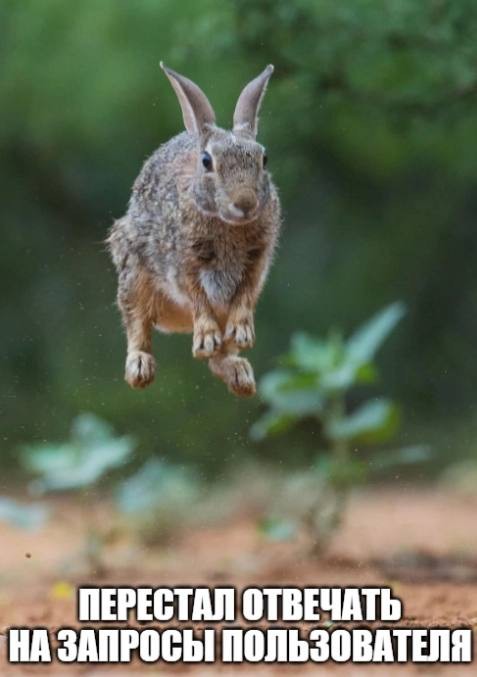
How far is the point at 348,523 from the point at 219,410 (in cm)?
158

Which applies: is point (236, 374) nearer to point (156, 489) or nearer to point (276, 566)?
point (276, 566)

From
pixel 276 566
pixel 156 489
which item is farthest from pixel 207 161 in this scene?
pixel 156 489

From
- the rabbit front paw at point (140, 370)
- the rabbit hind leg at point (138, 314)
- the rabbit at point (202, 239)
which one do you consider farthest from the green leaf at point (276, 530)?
the rabbit front paw at point (140, 370)

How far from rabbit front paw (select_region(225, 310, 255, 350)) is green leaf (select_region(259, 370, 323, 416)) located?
277 centimetres

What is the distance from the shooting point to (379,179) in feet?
38.8

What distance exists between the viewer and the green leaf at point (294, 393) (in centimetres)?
800

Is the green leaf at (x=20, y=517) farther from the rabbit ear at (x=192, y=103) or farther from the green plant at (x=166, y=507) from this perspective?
the rabbit ear at (x=192, y=103)

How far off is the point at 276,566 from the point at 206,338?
3475 millimetres

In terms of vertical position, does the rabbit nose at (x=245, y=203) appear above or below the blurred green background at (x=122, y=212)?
below

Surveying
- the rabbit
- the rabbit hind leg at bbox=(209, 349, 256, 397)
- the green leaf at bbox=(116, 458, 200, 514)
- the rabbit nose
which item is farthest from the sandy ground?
the rabbit nose

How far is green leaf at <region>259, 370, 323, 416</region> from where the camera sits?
26.2 feet

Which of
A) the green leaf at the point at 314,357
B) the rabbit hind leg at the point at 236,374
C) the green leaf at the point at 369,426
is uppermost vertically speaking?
the green leaf at the point at 314,357

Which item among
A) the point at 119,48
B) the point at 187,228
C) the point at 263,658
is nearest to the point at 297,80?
the point at 187,228

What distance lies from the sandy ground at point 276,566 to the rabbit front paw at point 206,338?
4.46 feet
